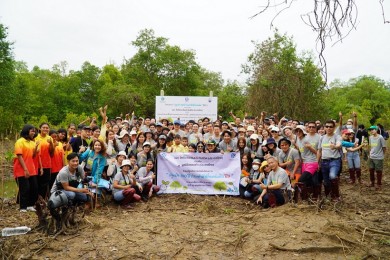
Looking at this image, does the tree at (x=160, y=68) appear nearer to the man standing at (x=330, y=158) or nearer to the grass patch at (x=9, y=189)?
the grass patch at (x=9, y=189)

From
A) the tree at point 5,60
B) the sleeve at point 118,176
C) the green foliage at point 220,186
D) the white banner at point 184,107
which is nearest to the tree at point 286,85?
the white banner at point 184,107

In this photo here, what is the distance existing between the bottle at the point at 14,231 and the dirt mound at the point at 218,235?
0.49 feet

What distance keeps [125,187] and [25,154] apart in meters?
2.13

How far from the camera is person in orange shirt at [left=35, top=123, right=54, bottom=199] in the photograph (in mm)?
7547

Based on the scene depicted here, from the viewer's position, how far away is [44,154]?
301 inches

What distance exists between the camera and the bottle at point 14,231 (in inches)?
229

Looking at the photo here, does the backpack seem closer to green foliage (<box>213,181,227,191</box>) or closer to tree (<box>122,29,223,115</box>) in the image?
green foliage (<box>213,181,227,191</box>)

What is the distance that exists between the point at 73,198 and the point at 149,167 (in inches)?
81.1

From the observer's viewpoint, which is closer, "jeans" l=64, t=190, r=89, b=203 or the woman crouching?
"jeans" l=64, t=190, r=89, b=203

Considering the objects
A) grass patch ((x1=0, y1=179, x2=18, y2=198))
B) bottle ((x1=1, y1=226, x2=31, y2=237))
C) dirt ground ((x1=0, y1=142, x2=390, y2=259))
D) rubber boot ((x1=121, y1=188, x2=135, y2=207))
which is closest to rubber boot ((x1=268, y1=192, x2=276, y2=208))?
dirt ground ((x1=0, y1=142, x2=390, y2=259))

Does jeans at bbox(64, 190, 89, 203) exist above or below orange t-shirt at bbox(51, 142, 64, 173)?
below

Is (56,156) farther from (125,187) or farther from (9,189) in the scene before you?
(9,189)

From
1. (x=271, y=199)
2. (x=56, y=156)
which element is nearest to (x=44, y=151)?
(x=56, y=156)

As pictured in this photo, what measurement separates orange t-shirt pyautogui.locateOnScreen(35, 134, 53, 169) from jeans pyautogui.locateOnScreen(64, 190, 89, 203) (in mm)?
1434
